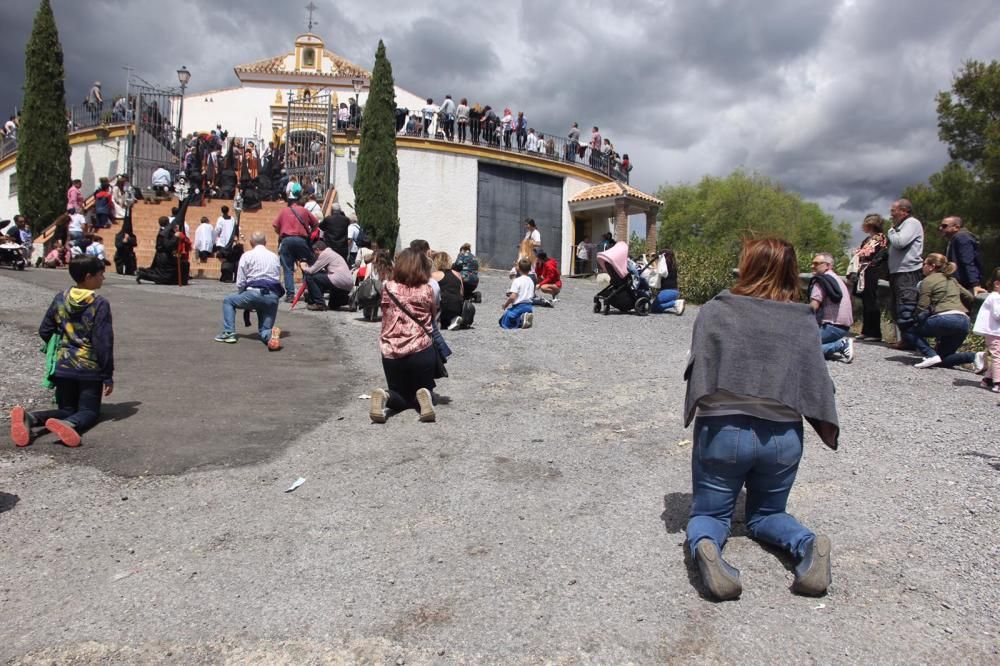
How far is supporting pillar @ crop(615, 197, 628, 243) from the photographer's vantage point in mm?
27219

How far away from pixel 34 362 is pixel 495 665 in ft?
22.7

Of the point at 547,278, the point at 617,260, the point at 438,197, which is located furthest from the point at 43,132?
the point at 617,260

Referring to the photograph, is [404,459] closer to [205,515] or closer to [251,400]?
[205,515]

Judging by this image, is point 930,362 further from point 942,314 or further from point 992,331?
point 992,331

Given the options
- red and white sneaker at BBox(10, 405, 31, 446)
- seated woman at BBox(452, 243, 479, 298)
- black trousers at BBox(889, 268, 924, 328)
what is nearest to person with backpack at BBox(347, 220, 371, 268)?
seated woman at BBox(452, 243, 479, 298)

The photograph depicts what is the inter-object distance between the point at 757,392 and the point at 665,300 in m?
10.3

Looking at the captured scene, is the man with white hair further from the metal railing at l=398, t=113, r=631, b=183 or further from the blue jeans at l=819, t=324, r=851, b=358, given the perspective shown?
the metal railing at l=398, t=113, r=631, b=183

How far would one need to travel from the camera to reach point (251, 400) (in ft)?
21.4

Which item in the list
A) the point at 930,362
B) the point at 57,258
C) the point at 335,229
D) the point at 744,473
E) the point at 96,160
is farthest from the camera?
the point at 96,160

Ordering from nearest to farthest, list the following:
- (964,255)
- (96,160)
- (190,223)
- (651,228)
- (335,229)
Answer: (964,255) → (335,229) → (190,223) → (96,160) → (651,228)

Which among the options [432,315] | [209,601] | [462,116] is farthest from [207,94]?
[209,601]

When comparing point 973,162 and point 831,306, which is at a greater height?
point 973,162

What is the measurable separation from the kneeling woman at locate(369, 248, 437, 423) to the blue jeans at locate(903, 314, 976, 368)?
592 cm

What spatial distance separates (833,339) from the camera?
8477 mm
